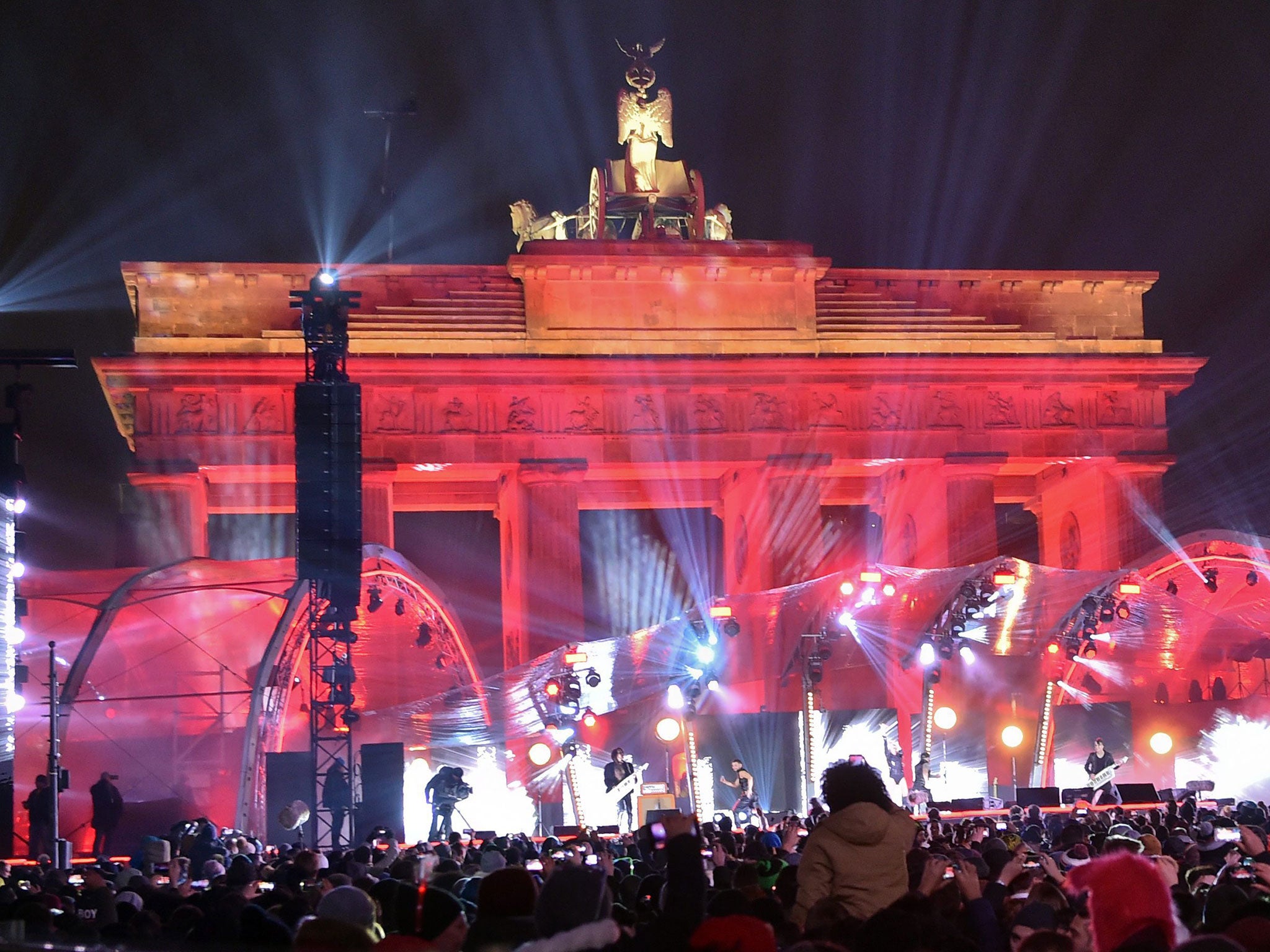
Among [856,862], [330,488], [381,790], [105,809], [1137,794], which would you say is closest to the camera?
[856,862]

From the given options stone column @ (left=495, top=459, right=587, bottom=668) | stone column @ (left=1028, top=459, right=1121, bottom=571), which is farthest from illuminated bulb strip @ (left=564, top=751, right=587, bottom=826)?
stone column @ (left=1028, top=459, right=1121, bottom=571)

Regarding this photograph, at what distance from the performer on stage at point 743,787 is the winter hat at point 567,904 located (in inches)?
931

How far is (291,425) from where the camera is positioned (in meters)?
48.3

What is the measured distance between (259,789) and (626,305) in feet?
85.0

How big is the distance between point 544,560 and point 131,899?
120ft

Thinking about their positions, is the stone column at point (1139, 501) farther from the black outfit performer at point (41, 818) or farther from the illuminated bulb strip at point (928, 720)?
the black outfit performer at point (41, 818)

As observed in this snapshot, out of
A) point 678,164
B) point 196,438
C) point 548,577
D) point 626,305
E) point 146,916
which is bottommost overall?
point 146,916

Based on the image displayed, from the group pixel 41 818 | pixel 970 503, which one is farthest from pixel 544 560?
pixel 41 818

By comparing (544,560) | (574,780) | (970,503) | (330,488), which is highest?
(970,503)

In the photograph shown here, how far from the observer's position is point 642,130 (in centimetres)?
5181

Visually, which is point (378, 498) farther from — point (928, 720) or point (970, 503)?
point (928, 720)

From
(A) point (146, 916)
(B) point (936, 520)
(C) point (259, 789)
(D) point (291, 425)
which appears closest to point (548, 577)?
(D) point (291, 425)

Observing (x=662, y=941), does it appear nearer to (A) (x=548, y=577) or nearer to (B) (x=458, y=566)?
(A) (x=548, y=577)

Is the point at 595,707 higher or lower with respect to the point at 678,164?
lower
